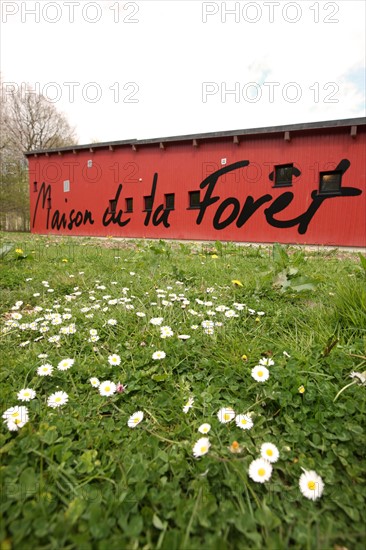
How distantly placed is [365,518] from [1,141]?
28.8 meters

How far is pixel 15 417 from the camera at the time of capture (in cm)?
107

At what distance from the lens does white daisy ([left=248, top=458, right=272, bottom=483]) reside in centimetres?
88

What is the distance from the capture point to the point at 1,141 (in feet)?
74.6

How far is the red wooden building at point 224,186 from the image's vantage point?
1042 cm

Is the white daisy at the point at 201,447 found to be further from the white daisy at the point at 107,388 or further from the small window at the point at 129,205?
the small window at the point at 129,205

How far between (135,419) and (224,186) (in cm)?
1197

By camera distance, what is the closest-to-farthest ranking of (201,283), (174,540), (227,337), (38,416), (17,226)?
(174,540) < (38,416) < (227,337) < (201,283) < (17,226)

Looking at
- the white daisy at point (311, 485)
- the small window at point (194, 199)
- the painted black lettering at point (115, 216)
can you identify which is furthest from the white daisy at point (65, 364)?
the painted black lettering at point (115, 216)

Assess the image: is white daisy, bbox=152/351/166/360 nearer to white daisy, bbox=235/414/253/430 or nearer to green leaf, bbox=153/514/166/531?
white daisy, bbox=235/414/253/430

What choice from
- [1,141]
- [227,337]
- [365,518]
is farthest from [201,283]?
[1,141]

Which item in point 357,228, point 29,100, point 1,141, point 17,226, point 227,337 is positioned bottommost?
point 227,337

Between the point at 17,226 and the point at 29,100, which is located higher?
the point at 29,100

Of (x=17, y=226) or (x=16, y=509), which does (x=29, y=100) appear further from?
(x=16, y=509)

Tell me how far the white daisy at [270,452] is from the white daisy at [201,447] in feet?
0.61
